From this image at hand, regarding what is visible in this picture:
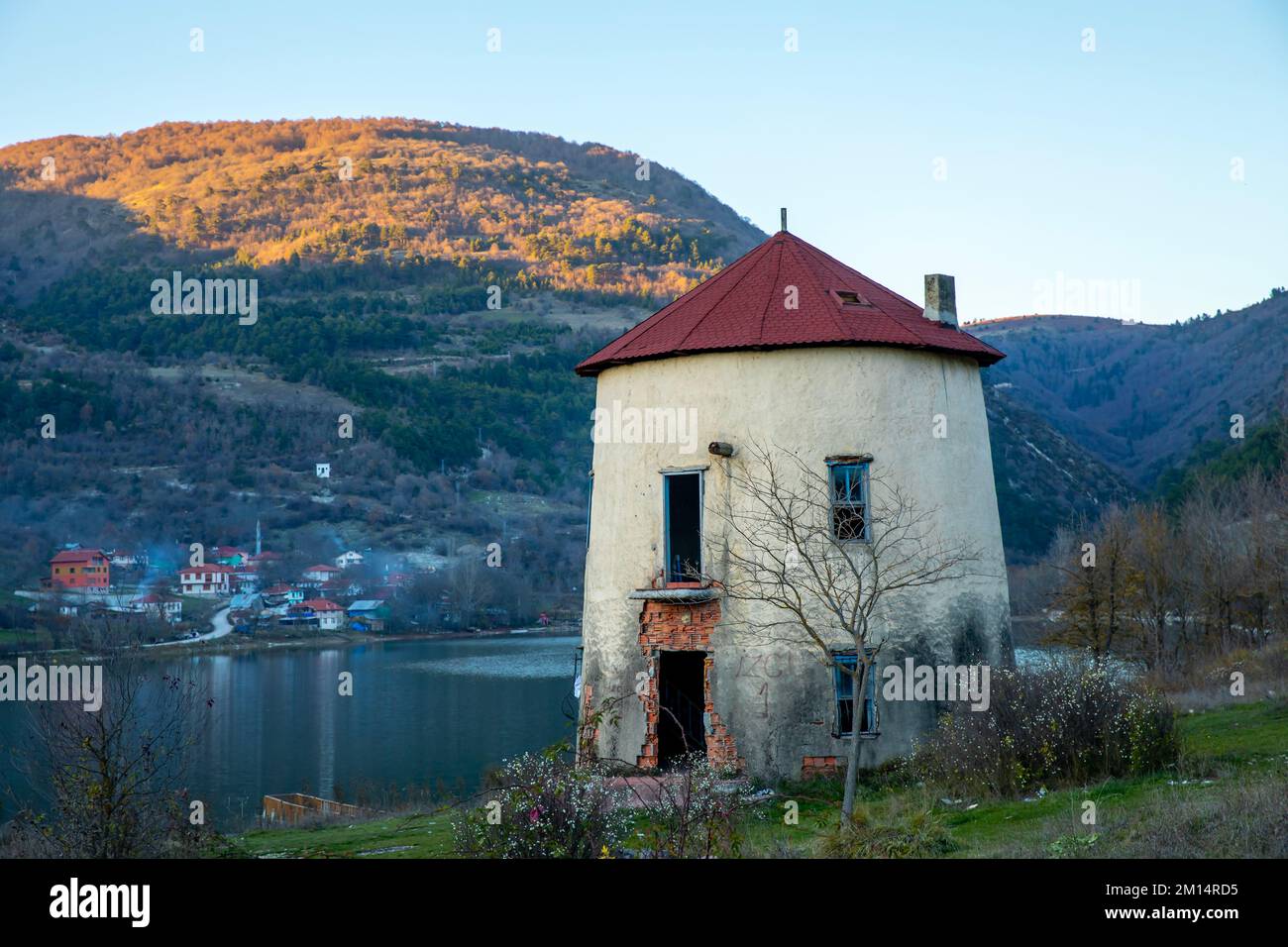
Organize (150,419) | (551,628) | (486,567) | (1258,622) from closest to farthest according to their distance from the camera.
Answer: (1258,622) < (551,628) < (486,567) < (150,419)

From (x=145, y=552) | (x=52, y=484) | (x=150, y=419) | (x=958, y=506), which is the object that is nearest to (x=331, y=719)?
(x=958, y=506)

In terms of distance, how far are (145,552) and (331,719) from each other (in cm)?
5954

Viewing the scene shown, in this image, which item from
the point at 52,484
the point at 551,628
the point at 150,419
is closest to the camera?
the point at 551,628

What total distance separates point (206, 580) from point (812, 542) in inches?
3357

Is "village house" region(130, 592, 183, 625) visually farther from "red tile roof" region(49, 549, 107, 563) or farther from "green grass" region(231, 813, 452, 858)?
"green grass" region(231, 813, 452, 858)

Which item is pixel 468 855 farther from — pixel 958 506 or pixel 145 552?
pixel 145 552

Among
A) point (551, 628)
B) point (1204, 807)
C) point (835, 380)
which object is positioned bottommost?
point (551, 628)

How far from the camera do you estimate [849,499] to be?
18.9 m

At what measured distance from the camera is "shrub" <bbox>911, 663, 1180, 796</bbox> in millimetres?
14961

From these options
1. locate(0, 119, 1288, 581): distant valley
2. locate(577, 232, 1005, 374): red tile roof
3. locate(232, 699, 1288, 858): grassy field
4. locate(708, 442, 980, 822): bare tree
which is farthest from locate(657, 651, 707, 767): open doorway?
locate(0, 119, 1288, 581): distant valley

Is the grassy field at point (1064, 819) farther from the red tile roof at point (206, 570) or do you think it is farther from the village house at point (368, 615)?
the red tile roof at point (206, 570)

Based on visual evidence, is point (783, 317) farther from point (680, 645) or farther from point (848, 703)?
point (848, 703)

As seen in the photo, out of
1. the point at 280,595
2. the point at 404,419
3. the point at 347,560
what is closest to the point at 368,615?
the point at 280,595
